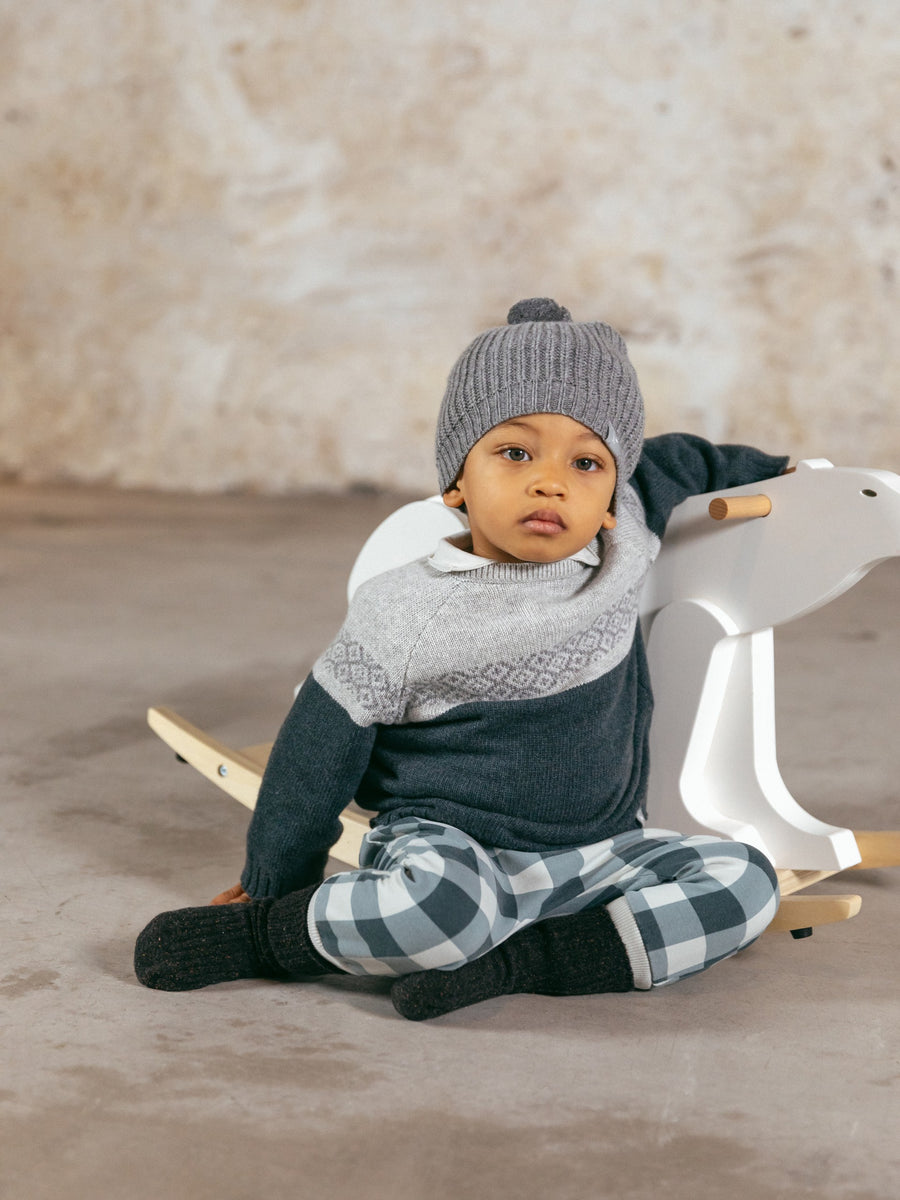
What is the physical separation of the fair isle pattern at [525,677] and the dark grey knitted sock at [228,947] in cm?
20

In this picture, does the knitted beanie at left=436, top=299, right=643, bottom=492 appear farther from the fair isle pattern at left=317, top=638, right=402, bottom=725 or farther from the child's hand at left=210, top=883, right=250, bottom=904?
the child's hand at left=210, top=883, right=250, bottom=904

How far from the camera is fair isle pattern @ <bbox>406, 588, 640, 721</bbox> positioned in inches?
49.3

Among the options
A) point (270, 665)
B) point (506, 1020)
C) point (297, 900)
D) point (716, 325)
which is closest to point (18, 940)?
point (297, 900)

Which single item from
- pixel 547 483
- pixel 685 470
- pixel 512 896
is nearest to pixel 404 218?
pixel 685 470

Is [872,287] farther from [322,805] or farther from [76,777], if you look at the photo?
[322,805]

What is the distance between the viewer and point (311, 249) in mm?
4887

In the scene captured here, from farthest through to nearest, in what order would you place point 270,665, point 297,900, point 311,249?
1. point 311,249
2. point 270,665
3. point 297,900

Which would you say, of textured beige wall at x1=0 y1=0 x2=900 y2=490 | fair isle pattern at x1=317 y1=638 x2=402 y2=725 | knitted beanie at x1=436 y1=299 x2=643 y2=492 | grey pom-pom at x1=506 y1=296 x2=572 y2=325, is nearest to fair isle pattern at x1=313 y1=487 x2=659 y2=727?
fair isle pattern at x1=317 y1=638 x2=402 y2=725

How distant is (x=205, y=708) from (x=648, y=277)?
2926mm

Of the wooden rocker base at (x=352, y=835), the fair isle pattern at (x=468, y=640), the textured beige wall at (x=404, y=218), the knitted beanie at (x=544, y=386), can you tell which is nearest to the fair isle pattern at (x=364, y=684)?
the fair isle pattern at (x=468, y=640)

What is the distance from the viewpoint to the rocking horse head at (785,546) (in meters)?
1.35

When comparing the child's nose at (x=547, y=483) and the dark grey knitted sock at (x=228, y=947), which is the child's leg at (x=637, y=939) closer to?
the dark grey knitted sock at (x=228, y=947)

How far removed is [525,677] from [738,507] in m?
0.31

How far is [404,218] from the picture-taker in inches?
189
